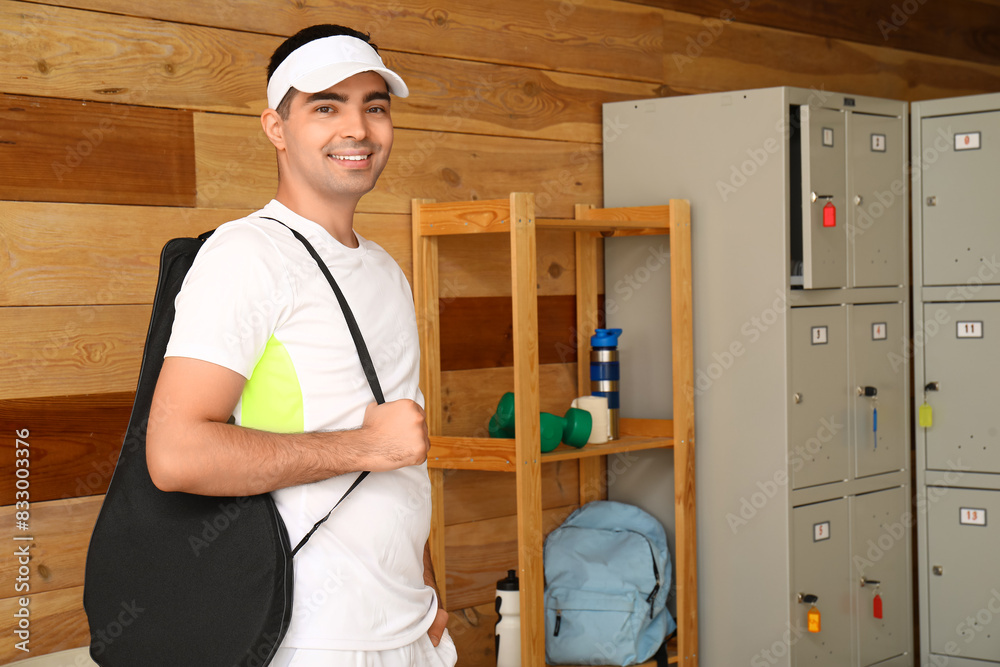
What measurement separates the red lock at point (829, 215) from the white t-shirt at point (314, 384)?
1722 millimetres

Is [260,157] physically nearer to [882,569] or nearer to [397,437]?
[397,437]

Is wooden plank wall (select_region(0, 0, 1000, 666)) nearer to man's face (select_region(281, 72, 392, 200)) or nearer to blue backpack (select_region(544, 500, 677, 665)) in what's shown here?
blue backpack (select_region(544, 500, 677, 665))

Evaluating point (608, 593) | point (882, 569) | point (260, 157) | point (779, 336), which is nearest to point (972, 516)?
point (882, 569)

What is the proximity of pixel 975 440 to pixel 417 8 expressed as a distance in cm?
212

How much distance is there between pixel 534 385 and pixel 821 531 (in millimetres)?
989

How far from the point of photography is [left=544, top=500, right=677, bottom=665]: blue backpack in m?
2.69

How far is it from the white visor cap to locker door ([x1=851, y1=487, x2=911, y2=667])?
214 centimetres

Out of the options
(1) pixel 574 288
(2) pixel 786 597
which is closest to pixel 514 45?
(1) pixel 574 288

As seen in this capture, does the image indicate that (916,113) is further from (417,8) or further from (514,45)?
(417,8)

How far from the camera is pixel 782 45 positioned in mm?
3441

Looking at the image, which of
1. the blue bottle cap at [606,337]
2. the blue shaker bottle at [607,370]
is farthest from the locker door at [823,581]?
the blue bottle cap at [606,337]

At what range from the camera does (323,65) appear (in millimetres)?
1343

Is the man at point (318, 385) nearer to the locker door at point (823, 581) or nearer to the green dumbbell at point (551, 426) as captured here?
the green dumbbell at point (551, 426)

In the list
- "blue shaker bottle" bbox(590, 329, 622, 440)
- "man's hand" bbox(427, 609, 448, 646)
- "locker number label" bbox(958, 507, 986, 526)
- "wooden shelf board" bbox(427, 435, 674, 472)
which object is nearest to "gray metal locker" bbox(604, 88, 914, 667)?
"blue shaker bottle" bbox(590, 329, 622, 440)
